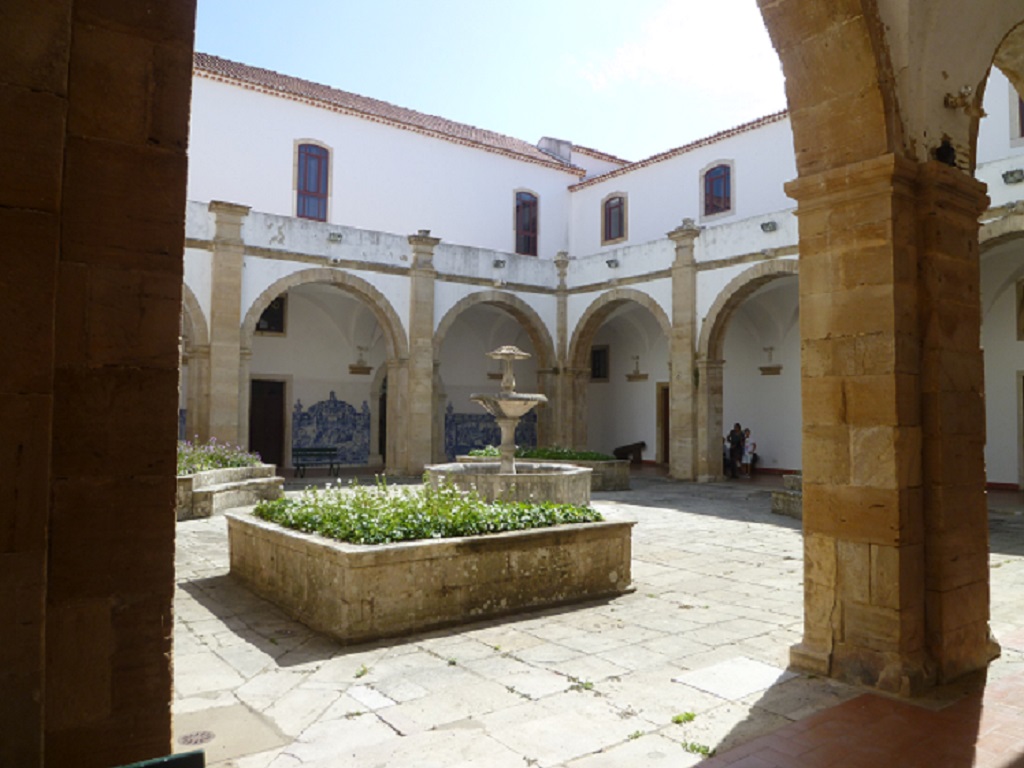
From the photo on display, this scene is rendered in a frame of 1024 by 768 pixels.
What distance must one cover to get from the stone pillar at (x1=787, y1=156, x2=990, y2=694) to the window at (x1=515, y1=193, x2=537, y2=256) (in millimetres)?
20063

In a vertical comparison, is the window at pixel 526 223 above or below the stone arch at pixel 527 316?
above

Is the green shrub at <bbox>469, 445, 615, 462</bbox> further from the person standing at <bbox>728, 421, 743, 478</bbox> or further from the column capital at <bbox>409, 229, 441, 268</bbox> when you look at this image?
the column capital at <bbox>409, 229, 441, 268</bbox>

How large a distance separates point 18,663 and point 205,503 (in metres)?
9.80

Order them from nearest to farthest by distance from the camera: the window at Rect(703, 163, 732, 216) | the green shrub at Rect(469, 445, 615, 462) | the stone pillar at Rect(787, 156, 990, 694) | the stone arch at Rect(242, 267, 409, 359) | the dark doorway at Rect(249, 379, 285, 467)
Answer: the stone pillar at Rect(787, 156, 990, 694) → the green shrub at Rect(469, 445, 615, 462) → the stone arch at Rect(242, 267, 409, 359) → the dark doorway at Rect(249, 379, 285, 467) → the window at Rect(703, 163, 732, 216)

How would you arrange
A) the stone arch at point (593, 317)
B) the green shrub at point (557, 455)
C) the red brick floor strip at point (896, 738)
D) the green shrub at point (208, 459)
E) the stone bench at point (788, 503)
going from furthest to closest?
the stone arch at point (593, 317), the green shrub at point (557, 455), the stone bench at point (788, 503), the green shrub at point (208, 459), the red brick floor strip at point (896, 738)

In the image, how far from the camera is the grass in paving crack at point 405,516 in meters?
5.68

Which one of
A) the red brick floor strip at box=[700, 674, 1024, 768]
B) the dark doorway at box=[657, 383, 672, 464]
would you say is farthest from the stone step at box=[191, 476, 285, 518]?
the dark doorway at box=[657, 383, 672, 464]

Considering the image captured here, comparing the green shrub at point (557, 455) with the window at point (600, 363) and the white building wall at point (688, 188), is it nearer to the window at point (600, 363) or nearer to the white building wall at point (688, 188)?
the white building wall at point (688, 188)

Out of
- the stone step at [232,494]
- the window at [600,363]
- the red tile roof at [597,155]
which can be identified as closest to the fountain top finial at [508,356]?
the stone step at [232,494]

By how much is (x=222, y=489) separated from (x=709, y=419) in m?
10.9

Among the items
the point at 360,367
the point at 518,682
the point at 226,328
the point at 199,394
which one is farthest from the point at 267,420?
the point at 518,682

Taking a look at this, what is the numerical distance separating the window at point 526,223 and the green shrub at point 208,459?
12918mm

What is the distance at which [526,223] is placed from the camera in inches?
961

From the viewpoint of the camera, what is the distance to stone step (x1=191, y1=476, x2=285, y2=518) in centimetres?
1094
